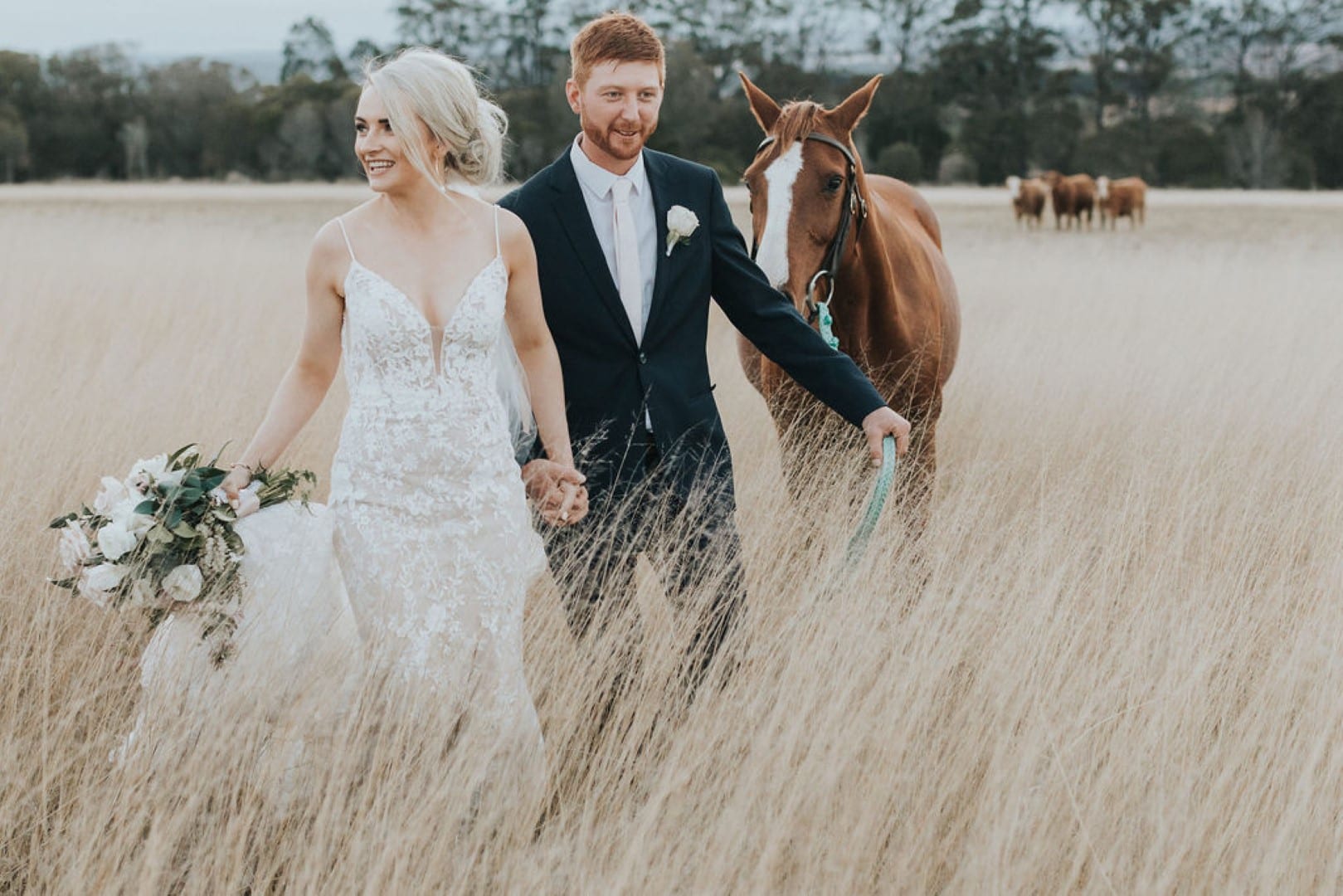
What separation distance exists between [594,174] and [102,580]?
4.93 ft

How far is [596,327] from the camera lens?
3.05 metres

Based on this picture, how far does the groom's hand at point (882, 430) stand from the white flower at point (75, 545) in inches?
74.7

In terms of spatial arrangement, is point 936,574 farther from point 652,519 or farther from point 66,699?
point 66,699

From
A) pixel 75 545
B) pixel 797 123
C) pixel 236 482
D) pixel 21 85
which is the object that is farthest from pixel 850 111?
pixel 21 85

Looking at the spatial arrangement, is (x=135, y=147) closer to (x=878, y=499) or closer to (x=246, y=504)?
(x=246, y=504)

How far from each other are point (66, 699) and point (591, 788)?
140 cm

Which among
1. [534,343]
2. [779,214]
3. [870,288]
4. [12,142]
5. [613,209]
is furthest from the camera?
[12,142]

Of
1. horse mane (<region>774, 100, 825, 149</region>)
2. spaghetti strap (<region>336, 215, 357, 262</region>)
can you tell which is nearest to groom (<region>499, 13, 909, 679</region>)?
spaghetti strap (<region>336, 215, 357, 262</region>)

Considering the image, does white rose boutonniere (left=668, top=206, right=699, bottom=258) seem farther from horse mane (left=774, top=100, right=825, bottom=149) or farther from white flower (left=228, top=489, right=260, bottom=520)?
horse mane (left=774, top=100, right=825, bottom=149)

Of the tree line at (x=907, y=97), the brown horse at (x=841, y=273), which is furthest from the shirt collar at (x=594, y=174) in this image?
the tree line at (x=907, y=97)

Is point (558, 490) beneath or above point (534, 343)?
beneath

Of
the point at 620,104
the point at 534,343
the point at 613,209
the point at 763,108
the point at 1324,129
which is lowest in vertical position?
the point at 534,343

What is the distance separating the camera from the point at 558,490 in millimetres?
2881

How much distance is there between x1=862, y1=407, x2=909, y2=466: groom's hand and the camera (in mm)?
3053
